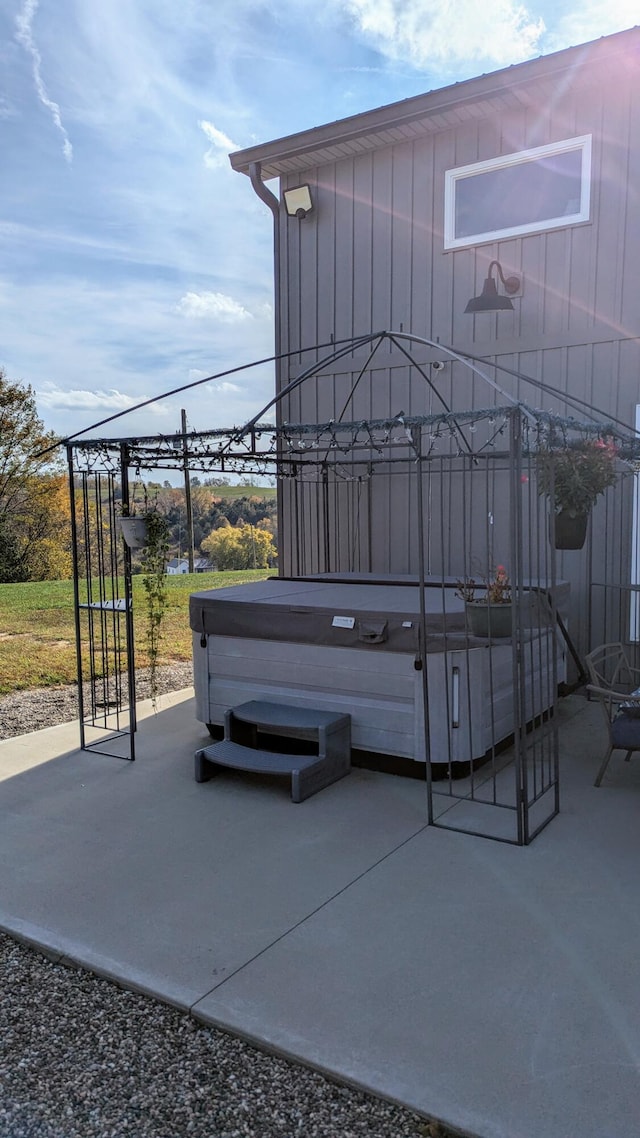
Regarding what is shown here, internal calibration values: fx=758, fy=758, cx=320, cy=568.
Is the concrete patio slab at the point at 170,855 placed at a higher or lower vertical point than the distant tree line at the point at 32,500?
lower

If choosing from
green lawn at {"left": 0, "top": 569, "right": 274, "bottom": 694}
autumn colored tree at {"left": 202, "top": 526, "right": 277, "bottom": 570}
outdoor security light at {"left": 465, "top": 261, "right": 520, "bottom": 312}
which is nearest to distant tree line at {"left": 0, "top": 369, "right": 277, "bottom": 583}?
autumn colored tree at {"left": 202, "top": 526, "right": 277, "bottom": 570}

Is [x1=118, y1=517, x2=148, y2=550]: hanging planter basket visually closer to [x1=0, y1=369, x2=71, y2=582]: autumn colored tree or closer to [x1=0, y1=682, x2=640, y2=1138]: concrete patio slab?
[x1=0, y1=682, x2=640, y2=1138]: concrete patio slab

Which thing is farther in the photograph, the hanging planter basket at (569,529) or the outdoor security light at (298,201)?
the outdoor security light at (298,201)

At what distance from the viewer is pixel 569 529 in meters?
3.78

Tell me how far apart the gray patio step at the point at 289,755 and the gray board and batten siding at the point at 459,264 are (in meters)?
2.18

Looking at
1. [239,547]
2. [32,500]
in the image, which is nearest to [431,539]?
[32,500]

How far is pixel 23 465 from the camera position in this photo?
53.6 ft

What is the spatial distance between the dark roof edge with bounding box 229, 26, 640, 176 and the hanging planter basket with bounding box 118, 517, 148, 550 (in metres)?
3.70

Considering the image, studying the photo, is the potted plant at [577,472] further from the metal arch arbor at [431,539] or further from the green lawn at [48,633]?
the green lawn at [48,633]

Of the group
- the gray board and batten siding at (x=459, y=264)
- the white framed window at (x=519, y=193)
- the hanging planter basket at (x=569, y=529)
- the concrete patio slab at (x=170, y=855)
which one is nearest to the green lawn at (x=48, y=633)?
the gray board and batten siding at (x=459, y=264)

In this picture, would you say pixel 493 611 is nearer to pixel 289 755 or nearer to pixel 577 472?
pixel 577 472

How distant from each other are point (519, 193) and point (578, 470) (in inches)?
119

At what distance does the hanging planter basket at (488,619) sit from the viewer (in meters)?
3.49

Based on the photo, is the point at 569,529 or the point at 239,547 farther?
the point at 239,547
